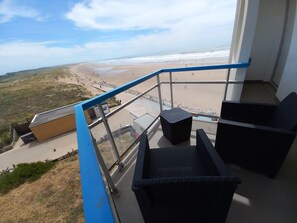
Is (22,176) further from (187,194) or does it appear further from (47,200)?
(187,194)

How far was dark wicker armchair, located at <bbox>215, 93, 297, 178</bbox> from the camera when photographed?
130 centimetres

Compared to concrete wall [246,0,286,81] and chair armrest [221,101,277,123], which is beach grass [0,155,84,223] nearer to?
chair armrest [221,101,277,123]

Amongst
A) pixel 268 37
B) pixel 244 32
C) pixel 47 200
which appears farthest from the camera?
pixel 47 200

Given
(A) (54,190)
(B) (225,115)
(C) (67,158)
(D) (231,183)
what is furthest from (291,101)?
(C) (67,158)

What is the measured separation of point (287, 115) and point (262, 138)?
1.41 ft

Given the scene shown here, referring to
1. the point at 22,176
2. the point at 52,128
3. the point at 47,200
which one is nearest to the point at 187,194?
the point at 47,200

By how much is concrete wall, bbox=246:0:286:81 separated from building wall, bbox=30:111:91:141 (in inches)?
529

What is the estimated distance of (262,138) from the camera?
135 cm

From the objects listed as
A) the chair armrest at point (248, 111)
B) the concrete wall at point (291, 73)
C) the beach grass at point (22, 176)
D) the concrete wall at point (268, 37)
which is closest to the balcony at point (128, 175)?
the chair armrest at point (248, 111)

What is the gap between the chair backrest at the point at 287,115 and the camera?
136 centimetres

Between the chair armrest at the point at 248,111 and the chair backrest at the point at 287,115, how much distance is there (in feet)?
0.31

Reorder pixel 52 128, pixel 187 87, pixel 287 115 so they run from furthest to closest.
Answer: pixel 52 128 < pixel 187 87 < pixel 287 115

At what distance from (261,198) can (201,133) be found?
840mm

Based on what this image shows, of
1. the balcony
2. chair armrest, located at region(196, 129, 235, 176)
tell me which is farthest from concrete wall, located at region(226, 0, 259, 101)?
chair armrest, located at region(196, 129, 235, 176)
